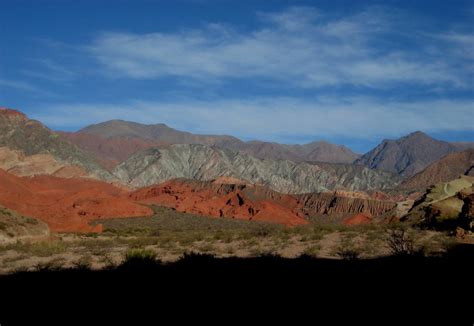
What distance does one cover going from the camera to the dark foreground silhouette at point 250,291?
783cm

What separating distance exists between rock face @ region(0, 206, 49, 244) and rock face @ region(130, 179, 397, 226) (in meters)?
49.7

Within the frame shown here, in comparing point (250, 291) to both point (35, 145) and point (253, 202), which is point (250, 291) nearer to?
point (253, 202)

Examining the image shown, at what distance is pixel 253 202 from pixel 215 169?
92484 millimetres

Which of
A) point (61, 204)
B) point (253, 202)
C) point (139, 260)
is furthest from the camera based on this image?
point (253, 202)

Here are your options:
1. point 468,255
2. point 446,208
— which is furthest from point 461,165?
point 468,255

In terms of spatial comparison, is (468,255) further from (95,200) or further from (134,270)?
(95,200)

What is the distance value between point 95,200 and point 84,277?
60.1 meters

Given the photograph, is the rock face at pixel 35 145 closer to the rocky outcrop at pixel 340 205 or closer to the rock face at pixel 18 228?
the rocky outcrop at pixel 340 205

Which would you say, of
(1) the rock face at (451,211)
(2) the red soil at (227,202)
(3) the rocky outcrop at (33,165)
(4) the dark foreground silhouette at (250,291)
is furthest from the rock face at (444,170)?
(4) the dark foreground silhouette at (250,291)

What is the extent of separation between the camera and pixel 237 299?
8.72 m

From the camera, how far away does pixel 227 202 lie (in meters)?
86.4

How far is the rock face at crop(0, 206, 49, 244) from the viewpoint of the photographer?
24312 millimetres

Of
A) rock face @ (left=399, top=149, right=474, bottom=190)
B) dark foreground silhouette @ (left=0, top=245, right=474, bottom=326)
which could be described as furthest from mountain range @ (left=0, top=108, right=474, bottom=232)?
dark foreground silhouette @ (left=0, top=245, right=474, bottom=326)

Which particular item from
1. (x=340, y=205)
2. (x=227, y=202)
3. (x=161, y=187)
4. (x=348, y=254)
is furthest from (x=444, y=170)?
(x=348, y=254)
